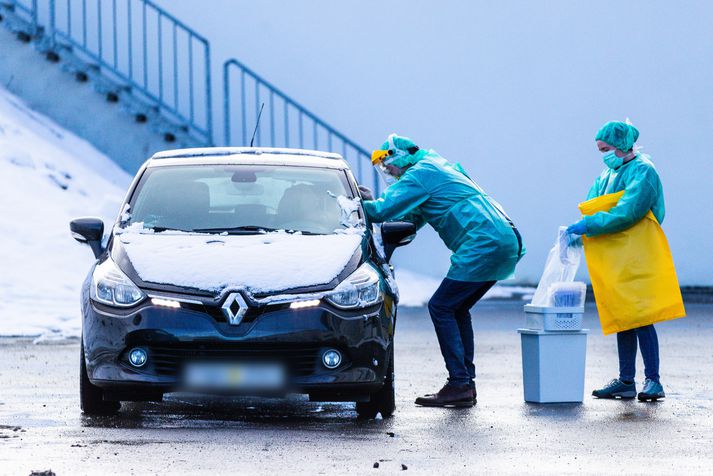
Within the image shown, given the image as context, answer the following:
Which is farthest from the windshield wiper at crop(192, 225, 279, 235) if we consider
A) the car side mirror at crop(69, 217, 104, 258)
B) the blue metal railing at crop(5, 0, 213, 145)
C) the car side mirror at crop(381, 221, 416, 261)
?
the blue metal railing at crop(5, 0, 213, 145)

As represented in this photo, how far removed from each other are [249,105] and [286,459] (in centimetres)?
1287

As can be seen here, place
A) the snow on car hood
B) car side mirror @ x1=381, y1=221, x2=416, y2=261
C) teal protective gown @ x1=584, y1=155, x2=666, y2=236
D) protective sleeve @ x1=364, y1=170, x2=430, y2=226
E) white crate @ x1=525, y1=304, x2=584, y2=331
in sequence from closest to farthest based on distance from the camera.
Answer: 1. the snow on car hood
2. car side mirror @ x1=381, y1=221, x2=416, y2=261
3. protective sleeve @ x1=364, y1=170, x2=430, y2=226
4. white crate @ x1=525, y1=304, x2=584, y2=331
5. teal protective gown @ x1=584, y1=155, x2=666, y2=236

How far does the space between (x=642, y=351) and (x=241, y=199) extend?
2.54 metres

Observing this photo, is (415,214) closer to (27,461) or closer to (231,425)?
(231,425)

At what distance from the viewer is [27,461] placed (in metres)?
6.50

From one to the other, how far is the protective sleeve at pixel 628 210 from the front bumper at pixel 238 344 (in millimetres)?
1958

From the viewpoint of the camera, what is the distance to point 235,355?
7.61 meters

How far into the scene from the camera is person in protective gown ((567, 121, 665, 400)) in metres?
9.21

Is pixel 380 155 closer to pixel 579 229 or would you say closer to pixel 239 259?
pixel 579 229

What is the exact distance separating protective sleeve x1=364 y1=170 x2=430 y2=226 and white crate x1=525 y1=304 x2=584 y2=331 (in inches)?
36.0

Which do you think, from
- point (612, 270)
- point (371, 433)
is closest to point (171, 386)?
point (371, 433)

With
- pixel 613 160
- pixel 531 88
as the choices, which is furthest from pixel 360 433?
pixel 531 88

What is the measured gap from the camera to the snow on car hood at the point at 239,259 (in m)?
7.66

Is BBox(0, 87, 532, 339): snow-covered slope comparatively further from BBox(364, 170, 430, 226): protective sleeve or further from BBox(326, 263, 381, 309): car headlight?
BBox(326, 263, 381, 309): car headlight
